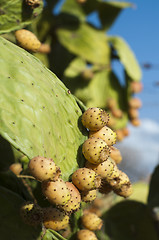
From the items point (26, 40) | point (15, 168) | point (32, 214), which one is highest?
point (26, 40)

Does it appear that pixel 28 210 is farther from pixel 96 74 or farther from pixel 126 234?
pixel 96 74

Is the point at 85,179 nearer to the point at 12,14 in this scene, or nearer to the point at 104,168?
the point at 104,168

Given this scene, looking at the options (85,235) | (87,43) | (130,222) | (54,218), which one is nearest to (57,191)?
(54,218)

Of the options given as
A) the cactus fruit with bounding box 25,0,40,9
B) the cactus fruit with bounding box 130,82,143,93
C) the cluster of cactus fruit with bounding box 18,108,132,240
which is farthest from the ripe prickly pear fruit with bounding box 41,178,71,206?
the cactus fruit with bounding box 130,82,143,93

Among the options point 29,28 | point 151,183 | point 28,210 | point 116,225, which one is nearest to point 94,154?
point 28,210

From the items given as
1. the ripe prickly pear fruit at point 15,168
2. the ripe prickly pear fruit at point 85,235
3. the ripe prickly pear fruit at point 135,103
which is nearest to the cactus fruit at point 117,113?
the ripe prickly pear fruit at point 135,103

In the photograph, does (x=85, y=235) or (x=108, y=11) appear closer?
(x=85, y=235)

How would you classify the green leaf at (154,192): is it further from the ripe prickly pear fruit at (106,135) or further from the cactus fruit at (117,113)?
the cactus fruit at (117,113)
